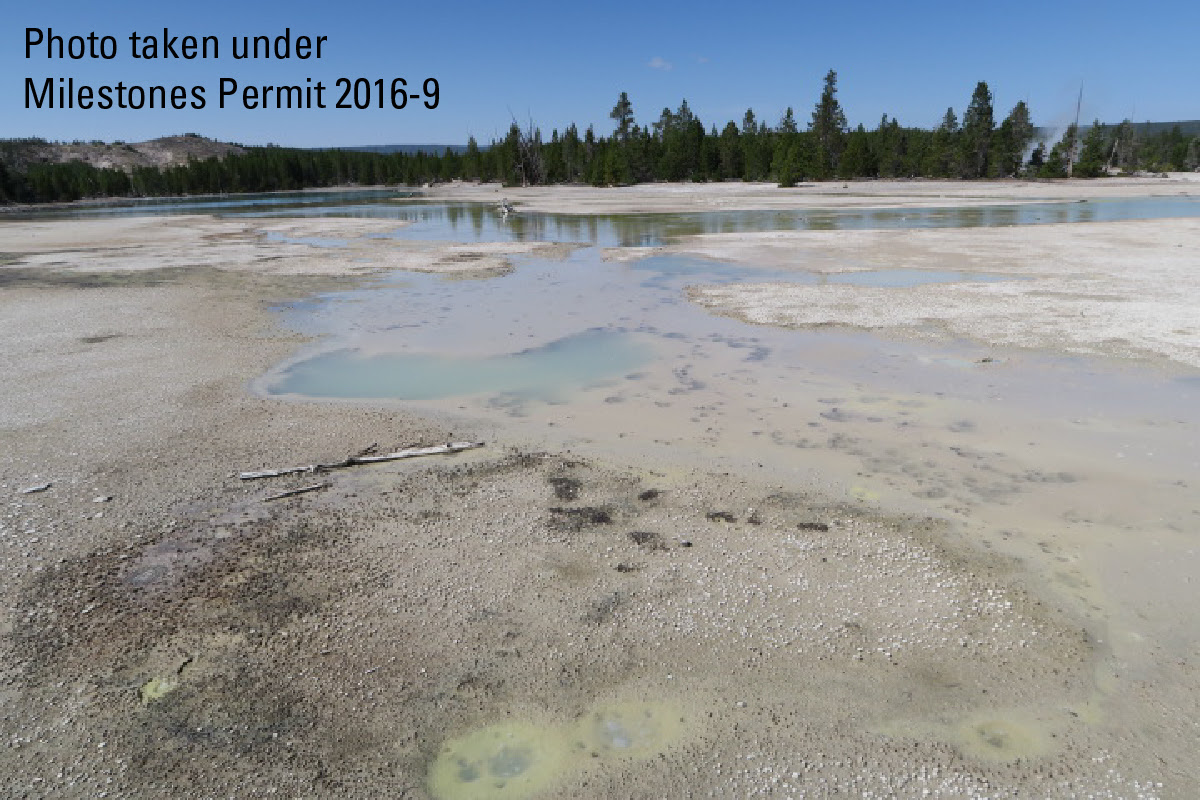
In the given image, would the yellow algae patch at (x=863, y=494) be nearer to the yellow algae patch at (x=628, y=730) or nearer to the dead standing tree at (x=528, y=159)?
the yellow algae patch at (x=628, y=730)

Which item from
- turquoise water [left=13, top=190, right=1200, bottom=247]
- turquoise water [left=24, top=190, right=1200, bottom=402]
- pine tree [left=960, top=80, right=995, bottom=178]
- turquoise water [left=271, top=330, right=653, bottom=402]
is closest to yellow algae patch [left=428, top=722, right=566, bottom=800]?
turquoise water [left=271, top=330, right=653, bottom=402]

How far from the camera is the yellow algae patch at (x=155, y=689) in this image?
5238mm

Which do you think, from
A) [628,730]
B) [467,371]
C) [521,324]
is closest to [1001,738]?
[628,730]

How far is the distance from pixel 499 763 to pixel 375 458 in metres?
5.38

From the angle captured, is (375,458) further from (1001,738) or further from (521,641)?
(1001,738)

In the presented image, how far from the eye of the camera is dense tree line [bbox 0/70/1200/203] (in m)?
86.4

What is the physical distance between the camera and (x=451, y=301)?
20.0 meters

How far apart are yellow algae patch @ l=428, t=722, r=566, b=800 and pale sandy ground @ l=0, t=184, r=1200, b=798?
0.07ft

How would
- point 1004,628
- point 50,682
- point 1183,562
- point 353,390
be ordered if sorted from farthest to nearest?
point 353,390, point 1183,562, point 1004,628, point 50,682

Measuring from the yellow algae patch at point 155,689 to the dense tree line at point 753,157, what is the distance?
82257 millimetres

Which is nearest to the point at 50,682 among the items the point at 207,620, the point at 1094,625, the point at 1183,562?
the point at 207,620

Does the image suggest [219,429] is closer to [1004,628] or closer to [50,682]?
[50,682]

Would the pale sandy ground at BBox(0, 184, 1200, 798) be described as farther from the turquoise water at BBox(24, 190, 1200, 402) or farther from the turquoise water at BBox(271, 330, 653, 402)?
the turquoise water at BBox(24, 190, 1200, 402)

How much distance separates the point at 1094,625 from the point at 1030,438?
4.17m
